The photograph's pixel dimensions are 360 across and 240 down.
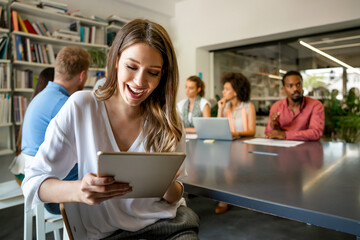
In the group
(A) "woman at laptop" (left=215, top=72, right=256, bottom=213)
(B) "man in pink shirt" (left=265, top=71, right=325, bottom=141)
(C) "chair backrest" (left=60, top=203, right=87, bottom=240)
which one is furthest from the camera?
(A) "woman at laptop" (left=215, top=72, right=256, bottom=213)

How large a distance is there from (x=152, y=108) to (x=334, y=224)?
731 millimetres

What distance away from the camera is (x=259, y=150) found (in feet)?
6.23

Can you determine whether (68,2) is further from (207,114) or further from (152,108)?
(152,108)

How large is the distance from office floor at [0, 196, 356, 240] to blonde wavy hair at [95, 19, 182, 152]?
1437 mm

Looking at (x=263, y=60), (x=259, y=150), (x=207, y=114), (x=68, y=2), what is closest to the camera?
(x=259, y=150)

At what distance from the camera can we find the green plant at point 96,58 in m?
4.04

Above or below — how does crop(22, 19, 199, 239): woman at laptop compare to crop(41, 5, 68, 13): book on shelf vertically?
below

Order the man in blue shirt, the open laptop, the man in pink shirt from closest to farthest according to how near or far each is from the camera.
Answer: the man in blue shirt
the open laptop
the man in pink shirt

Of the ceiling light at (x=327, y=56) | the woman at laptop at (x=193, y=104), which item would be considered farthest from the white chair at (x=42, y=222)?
the ceiling light at (x=327, y=56)

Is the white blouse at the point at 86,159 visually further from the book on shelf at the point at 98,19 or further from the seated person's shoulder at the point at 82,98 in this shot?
the book on shelf at the point at 98,19

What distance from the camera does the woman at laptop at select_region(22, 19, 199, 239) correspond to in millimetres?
876

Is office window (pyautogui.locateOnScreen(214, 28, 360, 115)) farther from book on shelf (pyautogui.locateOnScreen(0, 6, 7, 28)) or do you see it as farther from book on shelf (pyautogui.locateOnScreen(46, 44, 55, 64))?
book on shelf (pyautogui.locateOnScreen(0, 6, 7, 28))

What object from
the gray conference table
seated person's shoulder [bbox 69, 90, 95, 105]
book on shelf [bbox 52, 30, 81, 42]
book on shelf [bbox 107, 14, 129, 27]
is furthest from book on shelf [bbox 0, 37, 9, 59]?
seated person's shoulder [bbox 69, 90, 95, 105]

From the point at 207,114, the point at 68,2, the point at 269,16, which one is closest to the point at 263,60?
the point at 269,16
